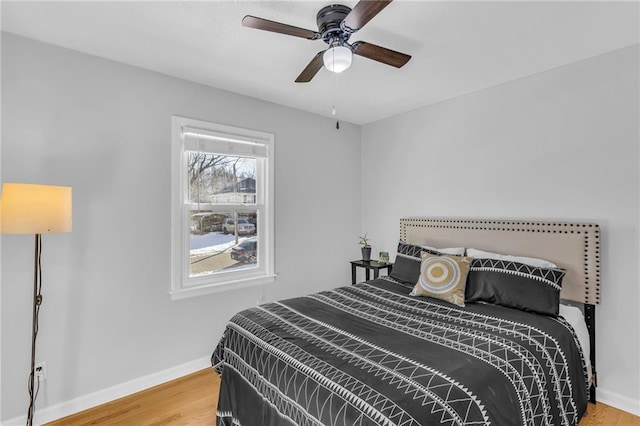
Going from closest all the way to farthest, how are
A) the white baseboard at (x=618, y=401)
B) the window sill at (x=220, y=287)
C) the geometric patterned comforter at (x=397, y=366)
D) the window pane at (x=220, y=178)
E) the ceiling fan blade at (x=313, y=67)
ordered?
1. the geometric patterned comforter at (x=397, y=366)
2. the ceiling fan blade at (x=313, y=67)
3. the white baseboard at (x=618, y=401)
4. the window sill at (x=220, y=287)
5. the window pane at (x=220, y=178)

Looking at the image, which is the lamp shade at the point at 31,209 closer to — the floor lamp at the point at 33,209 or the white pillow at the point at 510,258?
the floor lamp at the point at 33,209

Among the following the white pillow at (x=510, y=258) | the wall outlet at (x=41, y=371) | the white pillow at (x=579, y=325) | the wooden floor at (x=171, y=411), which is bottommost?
the wooden floor at (x=171, y=411)

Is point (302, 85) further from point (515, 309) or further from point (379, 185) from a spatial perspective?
point (515, 309)

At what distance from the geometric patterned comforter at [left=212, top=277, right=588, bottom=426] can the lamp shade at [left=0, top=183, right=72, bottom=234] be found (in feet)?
3.91

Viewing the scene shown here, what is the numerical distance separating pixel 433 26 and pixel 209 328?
294cm

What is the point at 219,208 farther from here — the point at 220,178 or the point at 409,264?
the point at 409,264

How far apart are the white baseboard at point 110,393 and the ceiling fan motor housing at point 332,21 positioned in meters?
2.77

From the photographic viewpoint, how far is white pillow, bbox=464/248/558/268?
2.42 m

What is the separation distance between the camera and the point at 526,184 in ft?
8.98

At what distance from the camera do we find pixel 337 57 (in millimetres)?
1782

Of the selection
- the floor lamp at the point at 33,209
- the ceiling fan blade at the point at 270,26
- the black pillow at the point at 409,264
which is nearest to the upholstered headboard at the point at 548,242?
the black pillow at the point at 409,264

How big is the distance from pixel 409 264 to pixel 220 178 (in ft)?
→ 6.34

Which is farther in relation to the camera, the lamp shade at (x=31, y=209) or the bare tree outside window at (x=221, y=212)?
the bare tree outside window at (x=221, y=212)

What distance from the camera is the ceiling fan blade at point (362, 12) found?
4.58 ft
